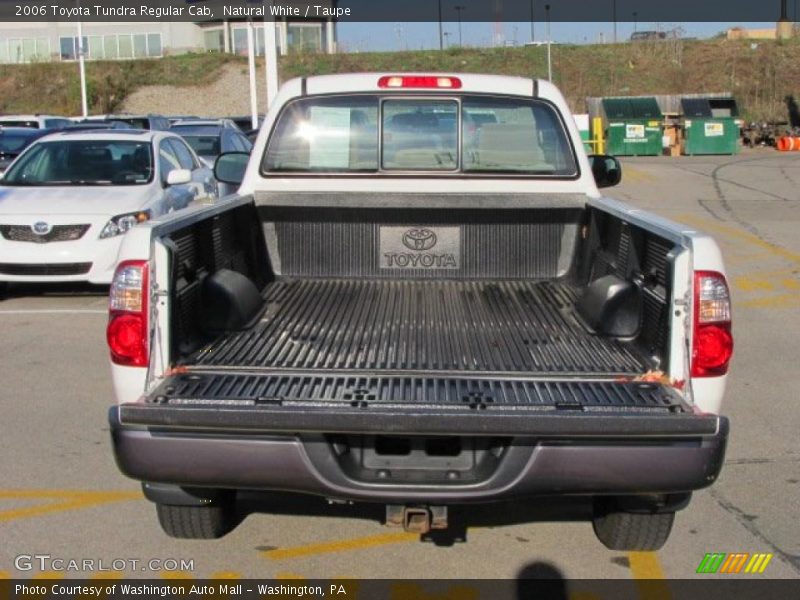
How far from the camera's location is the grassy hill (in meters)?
58.2

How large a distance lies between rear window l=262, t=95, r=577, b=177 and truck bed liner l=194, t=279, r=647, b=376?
0.68 meters

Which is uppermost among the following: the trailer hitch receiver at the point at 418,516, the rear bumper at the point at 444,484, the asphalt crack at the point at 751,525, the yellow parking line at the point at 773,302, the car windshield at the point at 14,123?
the car windshield at the point at 14,123

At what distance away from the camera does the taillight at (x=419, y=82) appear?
19.6 ft

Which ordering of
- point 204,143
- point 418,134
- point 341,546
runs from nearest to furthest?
point 341,546 < point 418,134 < point 204,143

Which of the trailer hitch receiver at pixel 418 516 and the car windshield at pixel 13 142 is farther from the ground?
the car windshield at pixel 13 142

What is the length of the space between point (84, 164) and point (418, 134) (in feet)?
22.6

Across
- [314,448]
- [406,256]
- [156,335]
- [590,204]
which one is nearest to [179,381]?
[156,335]

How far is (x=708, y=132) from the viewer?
124 ft

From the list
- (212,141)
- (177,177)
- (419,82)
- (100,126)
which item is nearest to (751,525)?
(419,82)

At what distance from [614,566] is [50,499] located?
275cm

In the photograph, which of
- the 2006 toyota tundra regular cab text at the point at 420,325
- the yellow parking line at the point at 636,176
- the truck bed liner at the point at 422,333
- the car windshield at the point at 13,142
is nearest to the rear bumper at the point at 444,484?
the 2006 toyota tundra regular cab text at the point at 420,325

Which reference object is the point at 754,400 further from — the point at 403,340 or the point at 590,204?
the point at 403,340

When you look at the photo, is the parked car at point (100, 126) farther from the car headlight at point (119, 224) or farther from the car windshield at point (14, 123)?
the car windshield at point (14, 123)

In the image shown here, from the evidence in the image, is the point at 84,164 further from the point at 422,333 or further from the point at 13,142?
the point at 13,142
